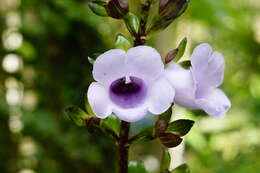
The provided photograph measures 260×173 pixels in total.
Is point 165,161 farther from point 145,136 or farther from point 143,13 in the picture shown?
point 143,13

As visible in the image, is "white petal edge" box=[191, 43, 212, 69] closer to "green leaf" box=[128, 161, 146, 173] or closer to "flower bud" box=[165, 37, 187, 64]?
"flower bud" box=[165, 37, 187, 64]

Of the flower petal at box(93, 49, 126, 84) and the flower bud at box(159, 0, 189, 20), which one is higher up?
the flower bud at box(159, 0, 189, 20)

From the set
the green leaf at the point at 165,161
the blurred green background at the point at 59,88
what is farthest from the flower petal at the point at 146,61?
the blurred green background at the point at 59,88

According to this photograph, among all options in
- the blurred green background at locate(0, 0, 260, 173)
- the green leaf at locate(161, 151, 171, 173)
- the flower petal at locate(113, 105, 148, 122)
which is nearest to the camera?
the flower petal at locate(113, 105, 148, 122)

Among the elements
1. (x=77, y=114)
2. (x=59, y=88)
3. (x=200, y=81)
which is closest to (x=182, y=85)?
(x=200, y=81)

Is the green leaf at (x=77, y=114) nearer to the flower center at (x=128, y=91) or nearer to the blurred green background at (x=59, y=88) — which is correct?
the flower center at (x=128, y=91)

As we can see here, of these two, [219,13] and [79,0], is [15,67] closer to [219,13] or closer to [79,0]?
[79,0]

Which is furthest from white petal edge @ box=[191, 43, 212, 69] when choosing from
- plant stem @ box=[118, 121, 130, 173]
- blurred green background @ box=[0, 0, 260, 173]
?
blurred green background @ box=[0, 0, 260, 173]

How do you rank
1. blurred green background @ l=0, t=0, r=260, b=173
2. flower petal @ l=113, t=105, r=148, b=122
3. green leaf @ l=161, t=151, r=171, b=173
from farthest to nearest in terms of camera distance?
blurred green background @ l=0, t=0, r=260, b=173 → green leaf @ l=161, t=151, r=171, b=173 → flower petal @ l=113, t=105, r=148, b=122
